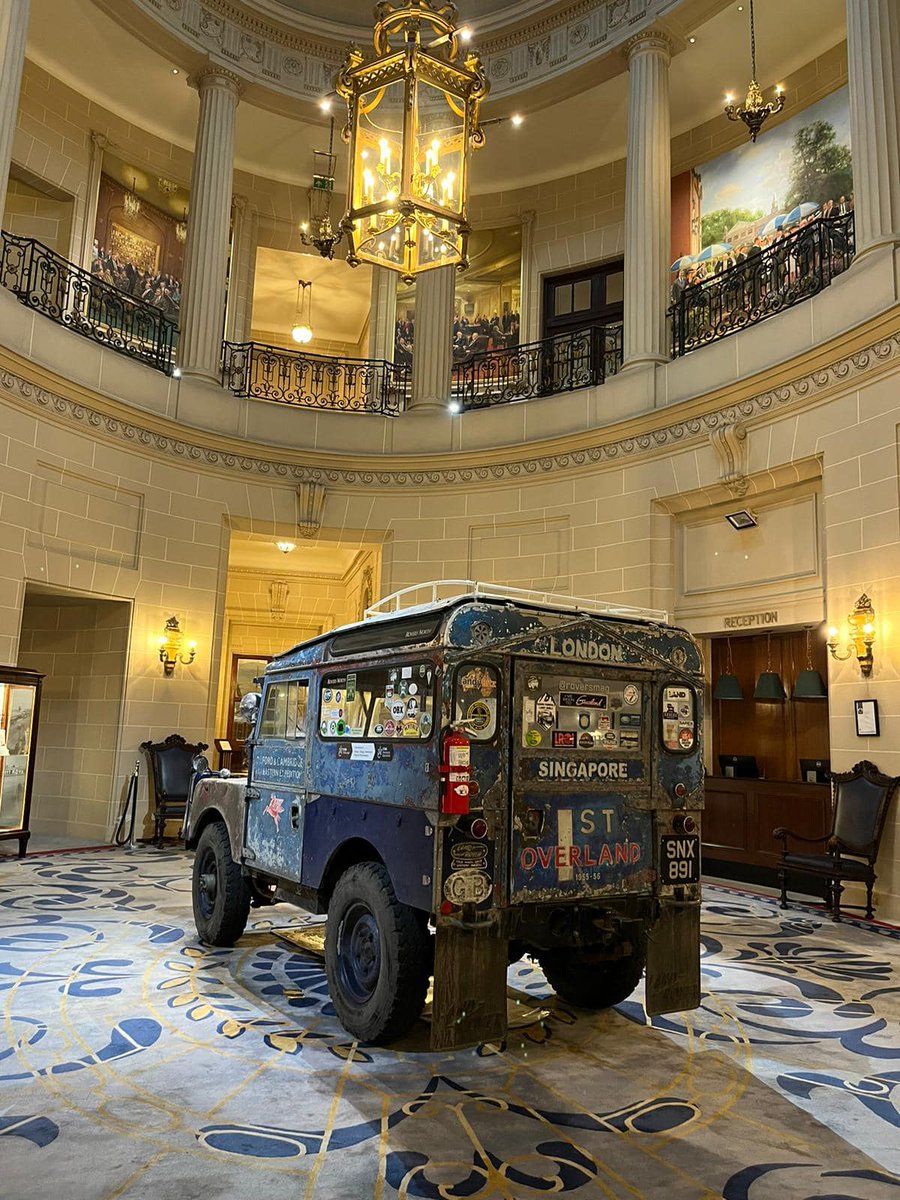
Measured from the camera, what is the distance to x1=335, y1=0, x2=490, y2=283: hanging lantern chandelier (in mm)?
6172

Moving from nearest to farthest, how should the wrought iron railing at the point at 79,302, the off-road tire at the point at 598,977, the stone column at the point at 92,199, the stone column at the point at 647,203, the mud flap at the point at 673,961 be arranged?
the mud flap at the point at 673,961
the off-road tire at the point at 598,977
the wrought iron railing at the point at 79,302
the stone column at the point at 647,203
the stone column at the point at 92,199

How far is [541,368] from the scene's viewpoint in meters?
14.3

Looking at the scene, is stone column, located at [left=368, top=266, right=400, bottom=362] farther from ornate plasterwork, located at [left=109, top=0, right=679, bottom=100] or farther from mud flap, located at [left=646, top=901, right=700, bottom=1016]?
mud flap, located at [left=646, top=901, right=700, bottom=1016]

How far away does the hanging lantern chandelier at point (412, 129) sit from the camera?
617 cm

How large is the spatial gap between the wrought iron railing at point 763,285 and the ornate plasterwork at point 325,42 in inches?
170

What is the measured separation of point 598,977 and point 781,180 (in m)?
12.7

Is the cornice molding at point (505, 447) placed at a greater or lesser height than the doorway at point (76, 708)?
greater

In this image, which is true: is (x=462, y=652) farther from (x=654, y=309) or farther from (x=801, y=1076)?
(x=654, y=309)

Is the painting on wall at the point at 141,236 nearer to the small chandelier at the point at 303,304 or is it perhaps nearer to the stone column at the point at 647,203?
the small chandelier at the point at 303,304

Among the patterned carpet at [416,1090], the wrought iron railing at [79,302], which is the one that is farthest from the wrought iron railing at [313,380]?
the patterned carpet at [416,1090]

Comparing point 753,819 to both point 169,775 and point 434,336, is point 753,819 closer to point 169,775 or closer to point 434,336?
point 169,775

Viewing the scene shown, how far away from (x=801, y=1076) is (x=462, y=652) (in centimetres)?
268

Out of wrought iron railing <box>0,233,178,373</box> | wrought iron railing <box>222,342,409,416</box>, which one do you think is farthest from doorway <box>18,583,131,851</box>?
wrought iron railing <box>222,342,409,416</box>

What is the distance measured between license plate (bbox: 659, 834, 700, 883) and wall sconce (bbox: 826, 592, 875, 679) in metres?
4.63
